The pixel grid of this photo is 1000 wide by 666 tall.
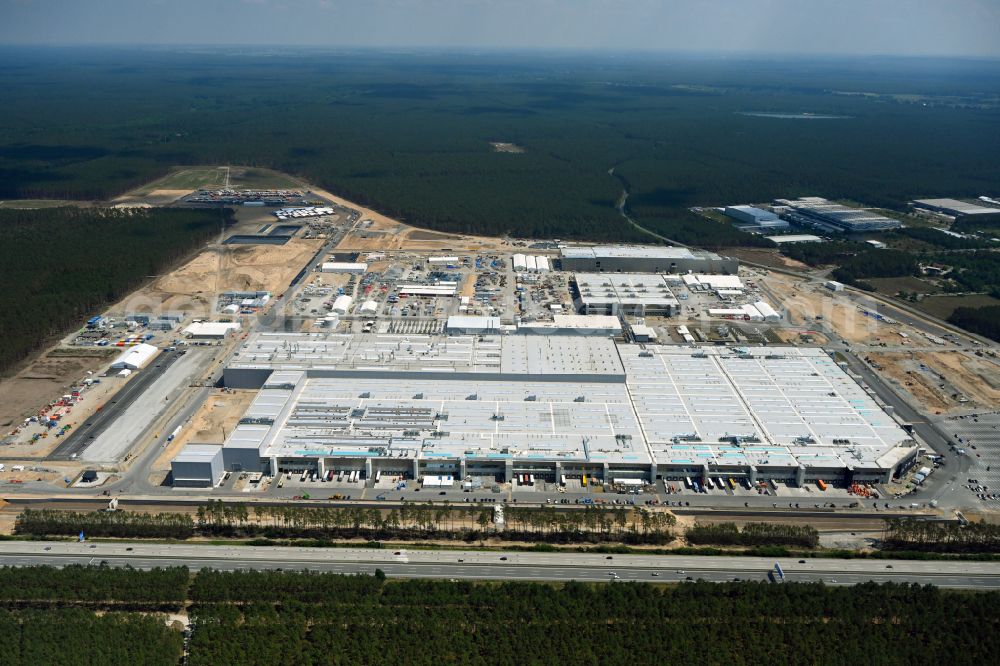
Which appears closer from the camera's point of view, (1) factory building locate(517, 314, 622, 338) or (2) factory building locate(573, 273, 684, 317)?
(1) factory building locate(517, 314, 622, 338)

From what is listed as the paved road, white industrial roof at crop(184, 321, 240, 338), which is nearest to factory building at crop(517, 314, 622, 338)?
white industrial roof at crop(184, 321, 240, 338)

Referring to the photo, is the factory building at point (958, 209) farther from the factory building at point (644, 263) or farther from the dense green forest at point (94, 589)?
the dense green forest at point (94, 589)

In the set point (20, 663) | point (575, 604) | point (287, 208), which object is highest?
point (287, 208)

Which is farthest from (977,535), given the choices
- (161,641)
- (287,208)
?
(287,208)

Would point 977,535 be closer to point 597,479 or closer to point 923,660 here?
point 923,660

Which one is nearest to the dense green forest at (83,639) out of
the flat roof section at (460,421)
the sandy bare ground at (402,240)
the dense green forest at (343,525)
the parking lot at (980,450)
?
the dense green forest at (343,525)

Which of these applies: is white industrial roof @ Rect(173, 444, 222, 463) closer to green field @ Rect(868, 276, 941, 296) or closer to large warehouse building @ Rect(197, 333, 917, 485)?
large warehouse building @ Rect(197, 333, 917, 485)
